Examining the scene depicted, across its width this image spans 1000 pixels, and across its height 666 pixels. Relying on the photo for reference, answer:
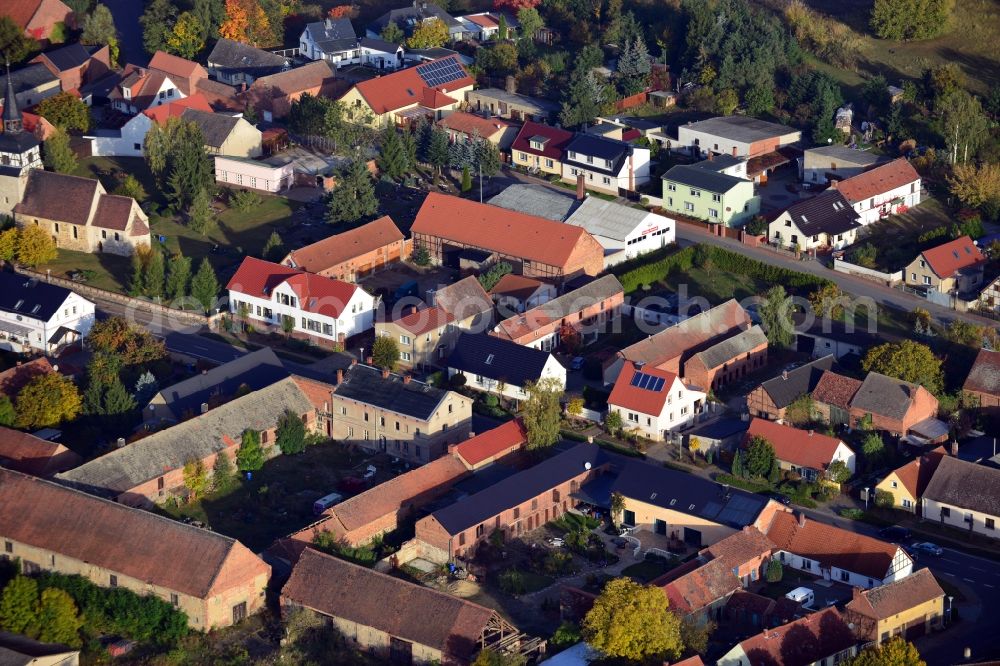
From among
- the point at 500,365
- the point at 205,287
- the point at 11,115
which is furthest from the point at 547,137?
the point at 11,115

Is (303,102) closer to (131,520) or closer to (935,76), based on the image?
(935,76)

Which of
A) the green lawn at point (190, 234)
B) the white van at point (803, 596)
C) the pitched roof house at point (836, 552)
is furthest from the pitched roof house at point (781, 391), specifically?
the green lawn at point (190, 234)

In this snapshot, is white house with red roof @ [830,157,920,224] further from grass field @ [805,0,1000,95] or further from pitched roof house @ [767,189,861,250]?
grass field @ [805,0,1000,95]

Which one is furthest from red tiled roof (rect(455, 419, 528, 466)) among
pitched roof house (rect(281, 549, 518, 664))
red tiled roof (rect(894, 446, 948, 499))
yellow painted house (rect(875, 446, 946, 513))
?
red tiled roof (rect(894, 446, 948, 499))

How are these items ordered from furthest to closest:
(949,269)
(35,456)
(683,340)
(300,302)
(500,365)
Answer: (949,269), (300,302), (683,340), (500,365), (35,456)

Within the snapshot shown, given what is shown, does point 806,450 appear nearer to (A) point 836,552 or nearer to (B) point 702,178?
(A) point 836,552

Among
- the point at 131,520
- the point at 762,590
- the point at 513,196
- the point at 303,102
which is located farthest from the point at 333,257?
the point at 762,590
